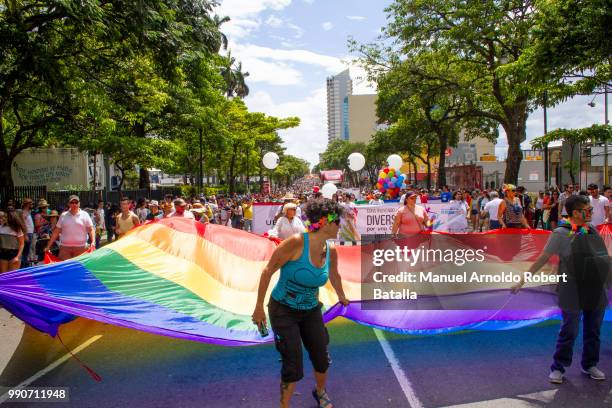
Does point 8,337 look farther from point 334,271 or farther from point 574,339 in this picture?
point 574,339

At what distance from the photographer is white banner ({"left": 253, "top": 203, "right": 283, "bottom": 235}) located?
51.1ft

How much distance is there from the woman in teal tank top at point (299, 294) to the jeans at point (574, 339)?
A: 2.31 metres

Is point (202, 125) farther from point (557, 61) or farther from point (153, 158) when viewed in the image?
point (557, 61)

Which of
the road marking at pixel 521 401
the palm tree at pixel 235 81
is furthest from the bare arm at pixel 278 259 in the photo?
the palm tree at pixel 235 81

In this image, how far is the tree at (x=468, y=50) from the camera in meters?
20.9

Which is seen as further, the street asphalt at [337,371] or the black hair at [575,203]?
the black hair at [575,203]

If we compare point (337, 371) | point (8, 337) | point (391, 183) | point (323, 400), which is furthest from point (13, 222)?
point (391, 183)

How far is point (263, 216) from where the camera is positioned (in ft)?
51.3

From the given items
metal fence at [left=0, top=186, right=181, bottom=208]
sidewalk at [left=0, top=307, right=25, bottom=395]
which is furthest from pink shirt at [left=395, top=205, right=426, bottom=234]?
metal fence at [left=0, top=186, right=181, bottom=208]

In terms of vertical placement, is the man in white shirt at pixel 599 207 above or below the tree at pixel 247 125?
below

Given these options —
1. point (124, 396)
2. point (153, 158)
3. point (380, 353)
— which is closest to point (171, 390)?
point (124, 396)

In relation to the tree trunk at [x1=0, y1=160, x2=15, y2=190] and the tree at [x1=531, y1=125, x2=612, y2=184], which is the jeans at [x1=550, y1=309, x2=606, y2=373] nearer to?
the tree at [x1=531, y1=125, x2=612, y2=184]

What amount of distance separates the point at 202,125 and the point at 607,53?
20377mm

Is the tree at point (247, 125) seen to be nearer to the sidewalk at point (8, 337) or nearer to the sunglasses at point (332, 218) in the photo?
the sidewalk at point (8, 337)
